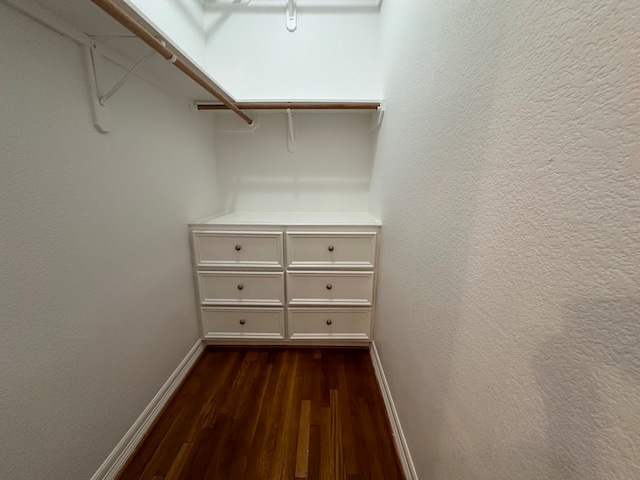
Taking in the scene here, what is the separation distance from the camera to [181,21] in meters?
1.51

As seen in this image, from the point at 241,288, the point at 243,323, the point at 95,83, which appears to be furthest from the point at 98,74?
the point at 243,323

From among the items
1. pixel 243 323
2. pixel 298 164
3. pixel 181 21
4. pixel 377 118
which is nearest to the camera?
pixel 181 21

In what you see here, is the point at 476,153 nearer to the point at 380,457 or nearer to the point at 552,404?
the point at 552,404

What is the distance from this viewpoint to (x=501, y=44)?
469 millimetres

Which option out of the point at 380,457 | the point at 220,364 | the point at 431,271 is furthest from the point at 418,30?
the point at 220,364

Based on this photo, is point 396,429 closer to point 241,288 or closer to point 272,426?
point 272,426

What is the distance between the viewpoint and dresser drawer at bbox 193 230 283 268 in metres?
1.57

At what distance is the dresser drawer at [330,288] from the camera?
64.3 inches

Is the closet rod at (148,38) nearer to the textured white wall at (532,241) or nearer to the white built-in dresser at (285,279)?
the white built-in dresser at (285,279)

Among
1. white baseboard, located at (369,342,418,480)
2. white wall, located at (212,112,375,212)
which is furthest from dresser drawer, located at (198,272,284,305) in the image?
white baseboard, located at (369,342,418,480)

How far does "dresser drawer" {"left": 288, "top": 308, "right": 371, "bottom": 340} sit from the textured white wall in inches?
34.6

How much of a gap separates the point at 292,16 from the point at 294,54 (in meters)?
0.22

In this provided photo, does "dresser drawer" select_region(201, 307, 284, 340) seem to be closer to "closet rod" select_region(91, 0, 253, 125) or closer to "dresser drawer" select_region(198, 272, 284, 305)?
"dresser drawer" select_region(198, 272, 284, 305)

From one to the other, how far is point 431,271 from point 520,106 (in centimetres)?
49
